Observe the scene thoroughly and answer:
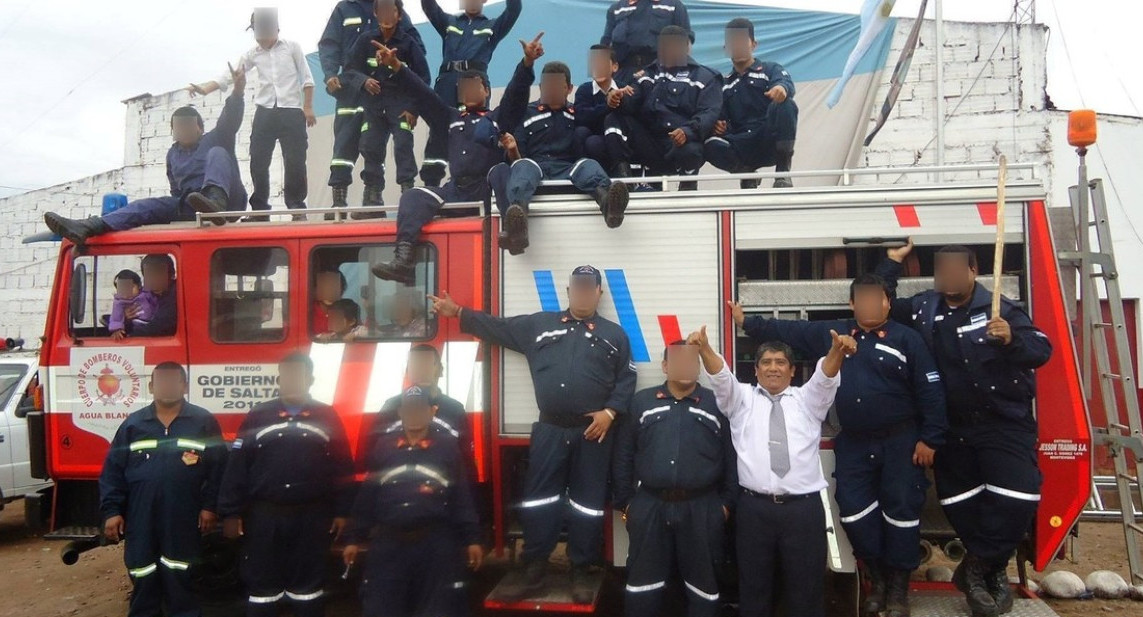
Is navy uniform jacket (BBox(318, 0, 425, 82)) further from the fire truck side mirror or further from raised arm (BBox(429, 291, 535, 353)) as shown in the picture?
raised arm (BBox(429, 291, 535, 353))

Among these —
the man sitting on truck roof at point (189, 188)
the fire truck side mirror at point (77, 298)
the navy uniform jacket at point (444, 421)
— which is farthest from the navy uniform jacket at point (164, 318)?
the navy uniform jacket at point (444, 421)

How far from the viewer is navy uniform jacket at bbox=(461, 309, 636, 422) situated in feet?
15.1

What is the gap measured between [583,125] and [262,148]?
3031 millimetres

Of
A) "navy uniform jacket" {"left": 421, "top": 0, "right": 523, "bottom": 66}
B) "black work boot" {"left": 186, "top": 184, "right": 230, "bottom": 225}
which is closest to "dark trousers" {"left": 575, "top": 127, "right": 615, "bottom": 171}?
"navy uniform jacket" {"left": 421, "top": 0, "right": 523, "bottom": 66}

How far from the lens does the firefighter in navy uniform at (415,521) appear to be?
4.14 meters

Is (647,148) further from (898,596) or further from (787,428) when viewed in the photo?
(898,596)

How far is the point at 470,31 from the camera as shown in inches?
266

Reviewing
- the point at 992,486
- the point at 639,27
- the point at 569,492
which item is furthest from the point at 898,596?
the point at 639,27

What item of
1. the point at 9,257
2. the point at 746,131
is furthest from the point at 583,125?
the point at 9,257

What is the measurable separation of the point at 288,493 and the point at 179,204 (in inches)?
107

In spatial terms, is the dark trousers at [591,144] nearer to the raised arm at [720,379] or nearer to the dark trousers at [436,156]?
the dark trousers at [436,156]

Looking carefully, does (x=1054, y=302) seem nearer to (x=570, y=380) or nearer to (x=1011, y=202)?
(x=1011, y=202)

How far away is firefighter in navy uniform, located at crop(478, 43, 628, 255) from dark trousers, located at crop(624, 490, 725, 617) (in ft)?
5.48

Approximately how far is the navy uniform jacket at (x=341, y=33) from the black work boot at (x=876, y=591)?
5.11 metres
